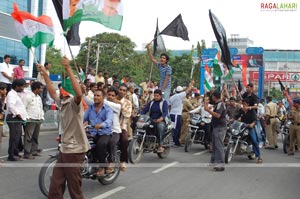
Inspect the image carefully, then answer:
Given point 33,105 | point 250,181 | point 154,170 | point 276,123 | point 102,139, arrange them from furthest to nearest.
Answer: point 276,123, point 33,105, point 154,170, point 250,181, point 102,139

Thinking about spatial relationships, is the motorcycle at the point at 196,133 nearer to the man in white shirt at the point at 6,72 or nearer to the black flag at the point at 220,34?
the black flag at the point at 220,34

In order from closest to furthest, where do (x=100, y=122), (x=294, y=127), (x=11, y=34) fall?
(x=100, y=122) < (x=294, y=127) < (x=11, y=34)

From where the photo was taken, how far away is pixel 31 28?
8500mm

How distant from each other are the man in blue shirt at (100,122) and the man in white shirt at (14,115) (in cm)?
255

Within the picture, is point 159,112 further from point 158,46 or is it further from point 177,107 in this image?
point 158,46

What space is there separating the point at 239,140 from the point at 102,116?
15.2 ft

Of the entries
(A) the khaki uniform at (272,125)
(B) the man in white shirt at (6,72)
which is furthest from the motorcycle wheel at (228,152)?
(B) the man in white shirt at (6,72)

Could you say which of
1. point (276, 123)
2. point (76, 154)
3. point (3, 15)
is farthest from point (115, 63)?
point (76, 154)

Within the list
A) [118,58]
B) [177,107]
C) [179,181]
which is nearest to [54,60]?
[118,58]

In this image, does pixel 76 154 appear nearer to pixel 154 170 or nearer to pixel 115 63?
pixel 154 170

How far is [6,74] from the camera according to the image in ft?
40.1

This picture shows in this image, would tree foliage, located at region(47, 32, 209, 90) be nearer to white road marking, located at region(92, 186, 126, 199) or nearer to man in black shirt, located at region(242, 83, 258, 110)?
man in black shirt, located at region(242, 83, 258, 110)

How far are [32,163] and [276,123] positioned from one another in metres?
8.68

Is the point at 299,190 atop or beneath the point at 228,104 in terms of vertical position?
beneath
